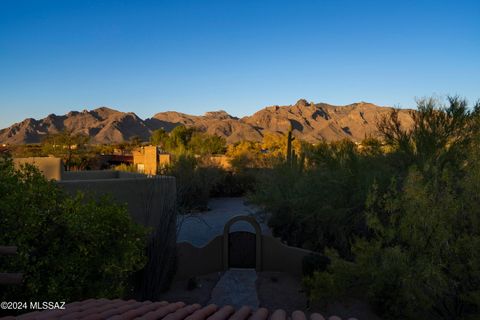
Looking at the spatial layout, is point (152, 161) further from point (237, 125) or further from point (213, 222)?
point (237, 125)

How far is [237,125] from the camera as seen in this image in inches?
3583

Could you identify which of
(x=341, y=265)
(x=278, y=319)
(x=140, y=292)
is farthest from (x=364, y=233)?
(x=278, y=319)

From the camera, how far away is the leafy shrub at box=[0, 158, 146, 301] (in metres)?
5.87

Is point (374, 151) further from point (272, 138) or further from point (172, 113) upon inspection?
point (172, 113)

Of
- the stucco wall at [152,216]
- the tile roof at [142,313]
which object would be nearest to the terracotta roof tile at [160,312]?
the tile roof at [142,313]

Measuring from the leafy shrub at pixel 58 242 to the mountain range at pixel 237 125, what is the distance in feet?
222

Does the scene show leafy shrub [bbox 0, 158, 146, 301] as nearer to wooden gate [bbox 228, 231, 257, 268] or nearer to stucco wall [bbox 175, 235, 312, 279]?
stucco wall [bbox 175, 235, 312, 279]

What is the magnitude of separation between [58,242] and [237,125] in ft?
279

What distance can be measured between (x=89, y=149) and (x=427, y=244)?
35.9 m

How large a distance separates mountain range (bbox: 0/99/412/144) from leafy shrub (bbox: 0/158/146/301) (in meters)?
67.6

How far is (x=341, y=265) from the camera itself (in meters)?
8.34

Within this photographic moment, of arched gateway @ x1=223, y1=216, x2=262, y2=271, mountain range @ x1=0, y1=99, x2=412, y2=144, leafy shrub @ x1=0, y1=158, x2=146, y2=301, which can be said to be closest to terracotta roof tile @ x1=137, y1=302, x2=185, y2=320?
leafy shrub @ x1=0, y1=158, x2=146, y2=301

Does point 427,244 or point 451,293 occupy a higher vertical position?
point 427,244

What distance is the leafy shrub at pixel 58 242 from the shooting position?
19.3ft
